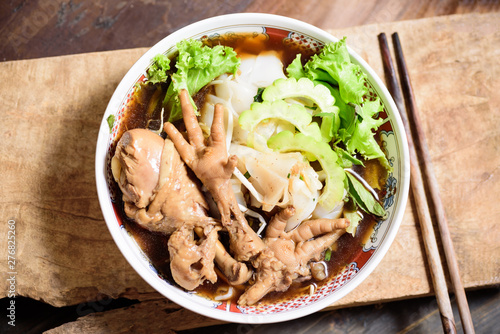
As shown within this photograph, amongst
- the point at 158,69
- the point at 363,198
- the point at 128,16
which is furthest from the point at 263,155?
the point at 128,16

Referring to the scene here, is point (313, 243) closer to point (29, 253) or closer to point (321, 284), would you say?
point (321, 284)

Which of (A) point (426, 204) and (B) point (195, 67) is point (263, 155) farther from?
(A) point (426, 204)

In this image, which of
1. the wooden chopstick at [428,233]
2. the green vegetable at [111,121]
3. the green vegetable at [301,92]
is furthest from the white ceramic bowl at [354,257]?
the wooden chopstick at [428,233]

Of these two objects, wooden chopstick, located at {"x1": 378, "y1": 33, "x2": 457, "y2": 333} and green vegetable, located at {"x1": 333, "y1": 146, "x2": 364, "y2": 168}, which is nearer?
green vegetable, located at {"x1": 333, "y1": 146, "x2": 364, "y2": 168}

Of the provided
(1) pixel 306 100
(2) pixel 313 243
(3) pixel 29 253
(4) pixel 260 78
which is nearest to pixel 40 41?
(3) pixel 29 253

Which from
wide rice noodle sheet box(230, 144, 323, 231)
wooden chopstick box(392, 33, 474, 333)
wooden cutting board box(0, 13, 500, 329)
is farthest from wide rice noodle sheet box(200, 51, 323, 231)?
wooden chopstick box(392, 33, 474, 333)

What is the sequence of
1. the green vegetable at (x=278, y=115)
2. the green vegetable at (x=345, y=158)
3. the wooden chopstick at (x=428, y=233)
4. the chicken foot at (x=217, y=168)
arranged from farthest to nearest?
the wooden chopstick at (x=428, y=233) < the green vegetable at (x=345, y=158) < the green vegetable at (x=278, y=115) < the chicken foot at (x=217, y=168)

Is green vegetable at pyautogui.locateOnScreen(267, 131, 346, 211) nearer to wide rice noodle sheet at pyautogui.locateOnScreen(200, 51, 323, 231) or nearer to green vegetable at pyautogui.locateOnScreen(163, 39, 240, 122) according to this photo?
wide rice noodle sheet at pyautogui.locateOnScreen(200, 51, 323, 231)

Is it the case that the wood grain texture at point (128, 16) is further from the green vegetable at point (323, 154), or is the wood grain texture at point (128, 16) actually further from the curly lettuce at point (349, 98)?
the green vegetable at point (323, 154)
